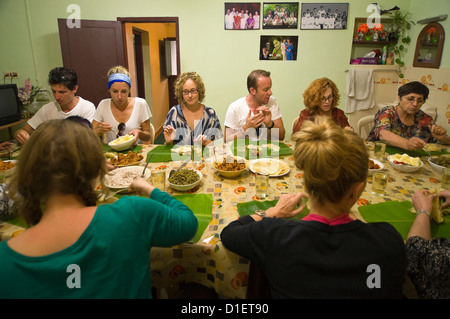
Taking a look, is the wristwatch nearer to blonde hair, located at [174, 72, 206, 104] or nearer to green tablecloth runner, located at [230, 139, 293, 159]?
green tablecloth runner, located at [230, 139, 293, 159]

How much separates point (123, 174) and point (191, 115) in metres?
1.19

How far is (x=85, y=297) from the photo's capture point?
783 mm

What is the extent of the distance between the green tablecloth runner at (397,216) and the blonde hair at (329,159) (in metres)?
0.43

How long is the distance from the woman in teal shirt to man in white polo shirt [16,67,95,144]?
6.42ft

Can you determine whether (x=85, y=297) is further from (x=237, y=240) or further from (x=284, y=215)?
(x=284, y=215)

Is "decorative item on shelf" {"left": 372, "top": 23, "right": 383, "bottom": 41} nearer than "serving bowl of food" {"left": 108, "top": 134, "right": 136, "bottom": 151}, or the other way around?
"serving bowl of food" {"left": 108, "top": 134, "right": 136, "bottom": 151}

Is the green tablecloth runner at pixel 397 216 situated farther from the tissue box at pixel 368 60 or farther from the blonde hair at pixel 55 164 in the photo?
the tissue box at pixel 368 60

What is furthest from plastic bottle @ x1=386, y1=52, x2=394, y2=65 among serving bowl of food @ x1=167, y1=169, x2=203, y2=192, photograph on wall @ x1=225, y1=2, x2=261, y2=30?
serving bowl of food @ x1=167, y1=169, x2=203, y2=192

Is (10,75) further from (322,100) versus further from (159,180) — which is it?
(322,100)

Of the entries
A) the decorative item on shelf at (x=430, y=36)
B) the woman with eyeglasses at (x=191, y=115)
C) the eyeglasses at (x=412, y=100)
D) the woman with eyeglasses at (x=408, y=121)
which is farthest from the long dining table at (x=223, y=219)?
the decorative item on shelf at (x=430, y=36)

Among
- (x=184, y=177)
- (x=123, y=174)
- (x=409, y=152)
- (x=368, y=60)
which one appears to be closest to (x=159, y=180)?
(x=184, y=177)

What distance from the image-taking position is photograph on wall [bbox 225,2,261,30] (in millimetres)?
3934
